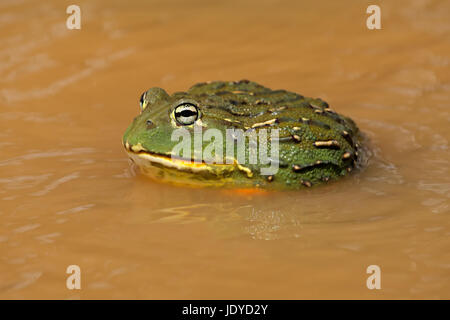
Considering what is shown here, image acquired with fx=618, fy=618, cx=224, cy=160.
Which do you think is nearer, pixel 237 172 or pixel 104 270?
pixel 104 270

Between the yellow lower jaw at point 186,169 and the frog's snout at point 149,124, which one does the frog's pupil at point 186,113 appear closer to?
the frog's snout at point 149,124

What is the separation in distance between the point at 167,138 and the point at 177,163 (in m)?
0.28

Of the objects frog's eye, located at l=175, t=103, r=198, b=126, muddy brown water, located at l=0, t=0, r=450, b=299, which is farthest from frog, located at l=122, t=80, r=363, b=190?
muddy brown water, located at l=0, t=0, r=450, b=299

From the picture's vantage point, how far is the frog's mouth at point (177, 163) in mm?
6375

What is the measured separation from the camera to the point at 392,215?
231 inches

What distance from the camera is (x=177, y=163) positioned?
640cm

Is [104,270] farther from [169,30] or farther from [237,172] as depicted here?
[169,30]

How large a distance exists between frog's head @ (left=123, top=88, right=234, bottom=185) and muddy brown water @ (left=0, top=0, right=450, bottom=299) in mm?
252

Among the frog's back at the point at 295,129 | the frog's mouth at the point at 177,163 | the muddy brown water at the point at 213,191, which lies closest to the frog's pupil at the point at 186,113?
the frog's back at the point at 295,129

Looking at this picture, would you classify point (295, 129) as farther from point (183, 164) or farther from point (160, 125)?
point (160, 125)

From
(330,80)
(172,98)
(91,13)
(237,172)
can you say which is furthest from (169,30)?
(237,172)

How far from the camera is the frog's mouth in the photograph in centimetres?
638

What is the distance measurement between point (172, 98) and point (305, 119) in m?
1.47
